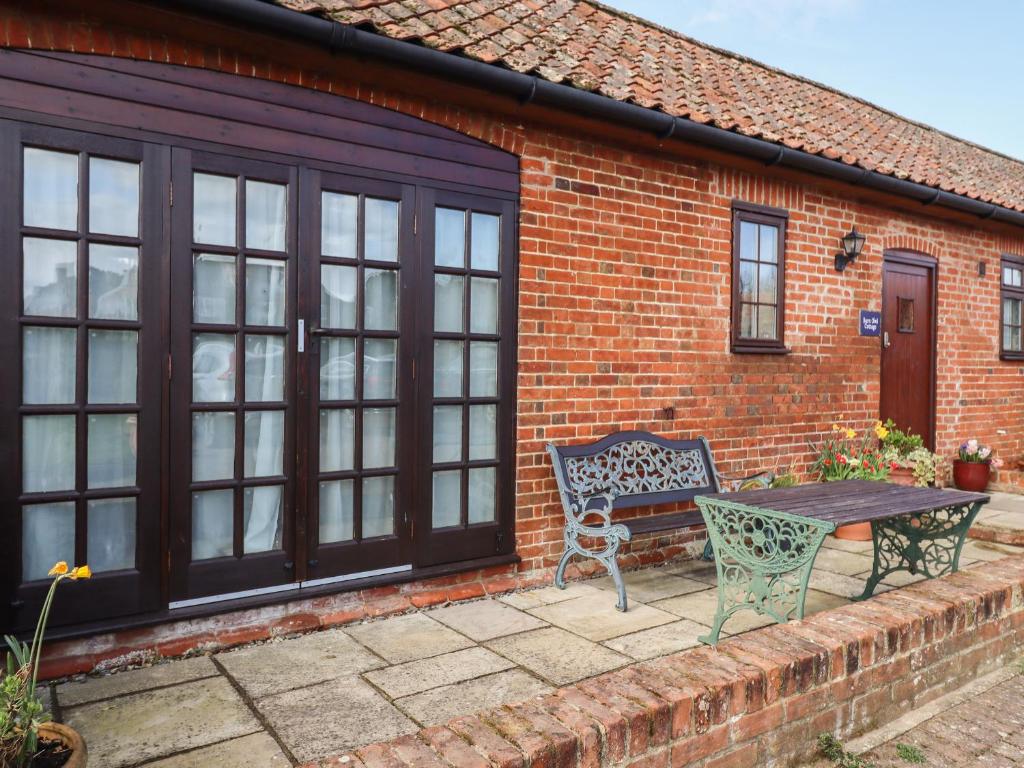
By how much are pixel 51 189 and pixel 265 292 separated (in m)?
1.00

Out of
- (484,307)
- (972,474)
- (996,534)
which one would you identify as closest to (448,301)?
(484,307)

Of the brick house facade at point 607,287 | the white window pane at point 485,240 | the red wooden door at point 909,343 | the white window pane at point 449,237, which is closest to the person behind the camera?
the brick house facade at point 607,287

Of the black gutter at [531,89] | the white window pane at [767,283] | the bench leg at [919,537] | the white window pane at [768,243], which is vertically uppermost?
the black gutter at [531,89]

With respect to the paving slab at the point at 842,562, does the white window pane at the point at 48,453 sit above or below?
above

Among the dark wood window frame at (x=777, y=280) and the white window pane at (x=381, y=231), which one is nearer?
the white window pane at (x=381, y=231)

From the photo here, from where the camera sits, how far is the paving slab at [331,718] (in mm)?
2590

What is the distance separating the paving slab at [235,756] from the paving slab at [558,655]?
1.15m

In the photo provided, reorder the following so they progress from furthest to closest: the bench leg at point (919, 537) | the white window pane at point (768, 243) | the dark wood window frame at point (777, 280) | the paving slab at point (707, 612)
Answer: the white window pane at point (768, 243) → the dark wood window frame at point (777, 280) → the bench leg at point (919, 537) → the paving slab at point (707, 612)

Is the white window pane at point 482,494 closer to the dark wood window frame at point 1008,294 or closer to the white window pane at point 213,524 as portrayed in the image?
the white window pane at point 213,524

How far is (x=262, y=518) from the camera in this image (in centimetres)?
372

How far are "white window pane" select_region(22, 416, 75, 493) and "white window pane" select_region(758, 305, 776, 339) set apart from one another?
189 inches

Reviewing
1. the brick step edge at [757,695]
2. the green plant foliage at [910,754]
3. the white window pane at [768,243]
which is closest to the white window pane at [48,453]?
the brick step edge at [757,695]

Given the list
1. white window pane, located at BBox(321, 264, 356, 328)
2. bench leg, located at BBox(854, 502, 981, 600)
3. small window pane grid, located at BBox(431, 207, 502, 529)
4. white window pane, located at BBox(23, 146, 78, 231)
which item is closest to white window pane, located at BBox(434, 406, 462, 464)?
small window pane grid, located at BBox(431, 207, 502, 529)

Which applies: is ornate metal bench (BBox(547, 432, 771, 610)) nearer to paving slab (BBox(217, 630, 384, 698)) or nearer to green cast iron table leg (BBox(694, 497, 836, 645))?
green cast iron table leg (BBox(694, 497, 836, 645))
